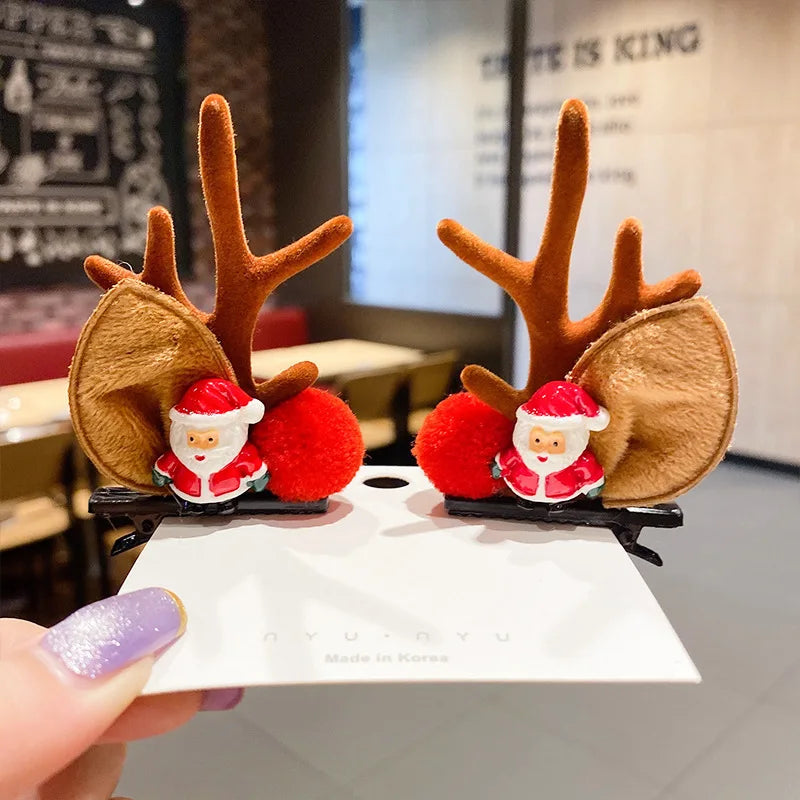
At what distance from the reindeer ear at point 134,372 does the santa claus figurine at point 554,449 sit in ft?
0.84

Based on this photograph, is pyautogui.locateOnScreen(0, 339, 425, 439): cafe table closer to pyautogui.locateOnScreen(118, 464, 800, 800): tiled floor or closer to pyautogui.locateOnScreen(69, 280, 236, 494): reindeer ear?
pyautogui.locateOnScreen(69, 280, 236, 494): reindeer ear

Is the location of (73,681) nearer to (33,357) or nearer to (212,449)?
(212,449)

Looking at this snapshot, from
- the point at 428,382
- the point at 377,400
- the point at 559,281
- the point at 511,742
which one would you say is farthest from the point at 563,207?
the point at 428,382

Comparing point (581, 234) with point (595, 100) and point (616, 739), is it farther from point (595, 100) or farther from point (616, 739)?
point (616, 739)

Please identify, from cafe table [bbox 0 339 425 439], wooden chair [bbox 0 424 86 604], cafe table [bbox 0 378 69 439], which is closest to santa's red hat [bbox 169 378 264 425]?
cafe table [bbox 0 339 425 439]

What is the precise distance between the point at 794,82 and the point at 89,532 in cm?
256

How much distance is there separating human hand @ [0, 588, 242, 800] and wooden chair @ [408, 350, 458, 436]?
1.64 m

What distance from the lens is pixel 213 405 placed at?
616 mm

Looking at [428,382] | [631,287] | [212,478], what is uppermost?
[631,287]

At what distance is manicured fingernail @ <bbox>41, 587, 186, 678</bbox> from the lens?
481 mm

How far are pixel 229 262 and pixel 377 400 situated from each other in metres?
1.47

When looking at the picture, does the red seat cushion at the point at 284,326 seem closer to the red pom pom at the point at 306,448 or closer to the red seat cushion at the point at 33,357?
the red seat cushion at the point at 33,357

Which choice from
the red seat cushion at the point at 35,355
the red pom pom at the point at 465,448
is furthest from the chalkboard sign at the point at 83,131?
the red pom pom at the point at 465,448

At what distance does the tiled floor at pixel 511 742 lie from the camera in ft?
3.95
